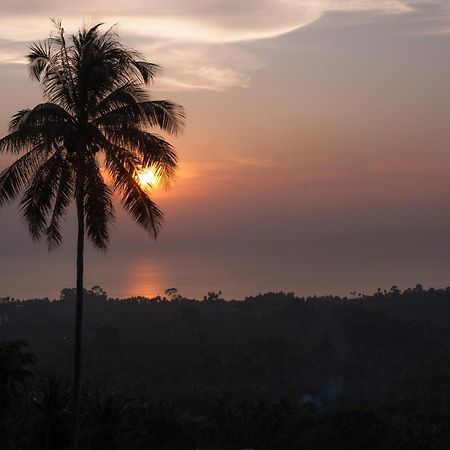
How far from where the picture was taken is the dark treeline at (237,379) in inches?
1405

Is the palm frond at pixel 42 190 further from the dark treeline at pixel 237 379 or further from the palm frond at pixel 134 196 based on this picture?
the dark treeline at pixel 237 379

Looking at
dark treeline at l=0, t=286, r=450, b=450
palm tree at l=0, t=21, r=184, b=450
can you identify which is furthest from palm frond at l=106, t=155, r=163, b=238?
dark treeline at l=0, t=286, r=450, b=450

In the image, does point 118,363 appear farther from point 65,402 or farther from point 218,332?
point 65,402

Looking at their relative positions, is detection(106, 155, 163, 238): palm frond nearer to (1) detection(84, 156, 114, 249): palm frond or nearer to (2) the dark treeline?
(1) detection(84, 156, 114, 249): palm frond

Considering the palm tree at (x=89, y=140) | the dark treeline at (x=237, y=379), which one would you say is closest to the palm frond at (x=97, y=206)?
the palm tree at (x=89, y=140)

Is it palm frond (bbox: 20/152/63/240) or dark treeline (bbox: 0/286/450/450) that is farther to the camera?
dark treeline (bbox: 0/286/450/450)

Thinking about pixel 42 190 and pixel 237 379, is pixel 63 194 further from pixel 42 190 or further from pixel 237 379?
pixel 237 379

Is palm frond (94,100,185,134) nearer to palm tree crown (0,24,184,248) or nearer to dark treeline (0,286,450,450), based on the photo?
palm tree crown (0,24,184,248)

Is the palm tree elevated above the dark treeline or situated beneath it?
elevated above

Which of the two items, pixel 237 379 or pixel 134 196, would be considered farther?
pixel 237 379

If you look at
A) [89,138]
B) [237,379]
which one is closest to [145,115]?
[89,138]

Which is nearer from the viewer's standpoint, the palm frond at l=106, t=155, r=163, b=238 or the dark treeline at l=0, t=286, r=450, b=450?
the palm frond at l=106, t=155, r=163, b=238

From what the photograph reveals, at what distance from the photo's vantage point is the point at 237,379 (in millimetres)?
125000

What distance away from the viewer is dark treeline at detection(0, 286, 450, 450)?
117 feet
